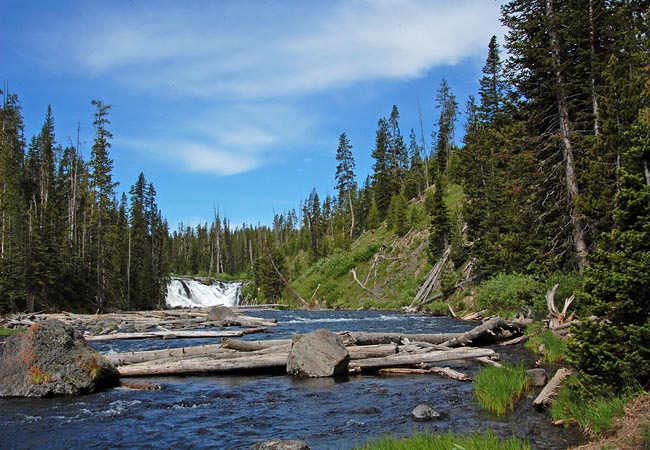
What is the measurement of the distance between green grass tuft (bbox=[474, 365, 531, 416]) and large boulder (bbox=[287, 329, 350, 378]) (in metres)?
4.59

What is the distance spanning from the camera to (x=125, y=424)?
380 inches

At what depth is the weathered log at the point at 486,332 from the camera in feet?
56.0

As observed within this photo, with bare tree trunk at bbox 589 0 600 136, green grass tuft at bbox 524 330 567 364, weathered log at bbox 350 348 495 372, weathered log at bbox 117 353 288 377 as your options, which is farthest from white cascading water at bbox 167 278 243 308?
bare tree trunk at bbox 589 0 600 136

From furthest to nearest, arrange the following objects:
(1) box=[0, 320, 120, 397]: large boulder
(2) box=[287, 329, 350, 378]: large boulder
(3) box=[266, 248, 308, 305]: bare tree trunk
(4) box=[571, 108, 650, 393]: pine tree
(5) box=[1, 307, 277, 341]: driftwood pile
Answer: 1. (3) box=[266, 248, 308, 305]: bare tree trunk
2. (5) box=[1, 307, 277, 341]: driftwood pile
3. (2) box=[287, 329, 350, 378]: large boulder
4. (1) box=[0, 320, 120, 397]: large boulder
5. (4) box=[571, 108, 650, 393]: pine tree

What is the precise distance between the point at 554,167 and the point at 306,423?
15410 mm

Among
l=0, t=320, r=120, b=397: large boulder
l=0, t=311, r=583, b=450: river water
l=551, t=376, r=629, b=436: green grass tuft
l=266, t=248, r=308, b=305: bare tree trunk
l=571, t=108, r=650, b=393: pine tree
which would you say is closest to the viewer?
l=551, t=376, r=629, b=436: green grass tuft

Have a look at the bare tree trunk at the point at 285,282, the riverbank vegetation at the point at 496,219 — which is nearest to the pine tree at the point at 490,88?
the riverbank vegetation at the point at 496,219

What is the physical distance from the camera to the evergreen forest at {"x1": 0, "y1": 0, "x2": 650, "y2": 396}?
766 cm

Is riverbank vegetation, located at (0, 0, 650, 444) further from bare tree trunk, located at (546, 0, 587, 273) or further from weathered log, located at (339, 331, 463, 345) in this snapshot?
weathered log, located at (339, 331, 463, 345)

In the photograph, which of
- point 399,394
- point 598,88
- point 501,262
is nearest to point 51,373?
point 399,394

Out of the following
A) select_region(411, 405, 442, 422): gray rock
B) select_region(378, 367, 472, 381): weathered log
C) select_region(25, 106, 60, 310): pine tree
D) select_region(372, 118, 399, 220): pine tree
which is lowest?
select_region(378, 367, 472, 381): weathered log

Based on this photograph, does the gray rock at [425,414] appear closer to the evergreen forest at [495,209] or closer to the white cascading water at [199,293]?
the evergreen forest at [495,209]

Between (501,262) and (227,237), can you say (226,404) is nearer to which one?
(501,262)

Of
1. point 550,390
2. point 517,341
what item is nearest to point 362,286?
point 517,341
